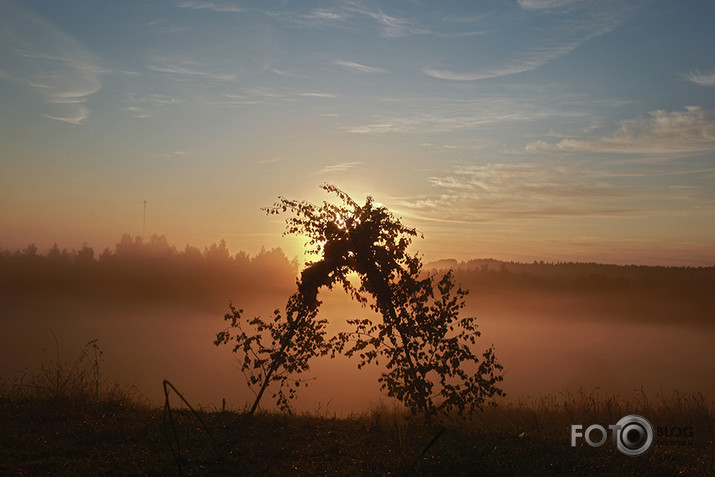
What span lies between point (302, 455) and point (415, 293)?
16.3 feet

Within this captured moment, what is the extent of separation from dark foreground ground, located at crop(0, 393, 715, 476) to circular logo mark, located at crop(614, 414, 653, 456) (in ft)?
0.70

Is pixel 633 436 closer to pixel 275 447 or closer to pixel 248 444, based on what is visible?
pixel 275 447

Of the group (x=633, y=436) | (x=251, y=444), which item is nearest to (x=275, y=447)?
(x=251, y=444)

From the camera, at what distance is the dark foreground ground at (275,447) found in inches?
316

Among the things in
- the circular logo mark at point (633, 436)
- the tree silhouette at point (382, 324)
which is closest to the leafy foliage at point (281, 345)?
the tree silhouette at point (382, 324)

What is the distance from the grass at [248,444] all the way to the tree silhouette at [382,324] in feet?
3.42

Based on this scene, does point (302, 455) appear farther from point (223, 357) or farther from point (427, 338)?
point (223, 357)

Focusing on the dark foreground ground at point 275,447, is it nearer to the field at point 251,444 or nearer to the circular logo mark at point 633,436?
the field at point 251,444

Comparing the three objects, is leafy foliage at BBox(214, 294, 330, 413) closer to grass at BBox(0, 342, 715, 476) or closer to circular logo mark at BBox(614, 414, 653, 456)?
grass at BBox(0, 342, 715, 476)

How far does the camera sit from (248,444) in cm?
963

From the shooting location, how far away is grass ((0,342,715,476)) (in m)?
8.08

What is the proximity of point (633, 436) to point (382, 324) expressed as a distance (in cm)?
572

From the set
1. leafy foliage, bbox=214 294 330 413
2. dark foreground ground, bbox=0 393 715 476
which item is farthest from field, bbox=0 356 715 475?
leafy foliage, bbox=214 294 330 413

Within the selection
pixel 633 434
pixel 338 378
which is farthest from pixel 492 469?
pixel 338 378
